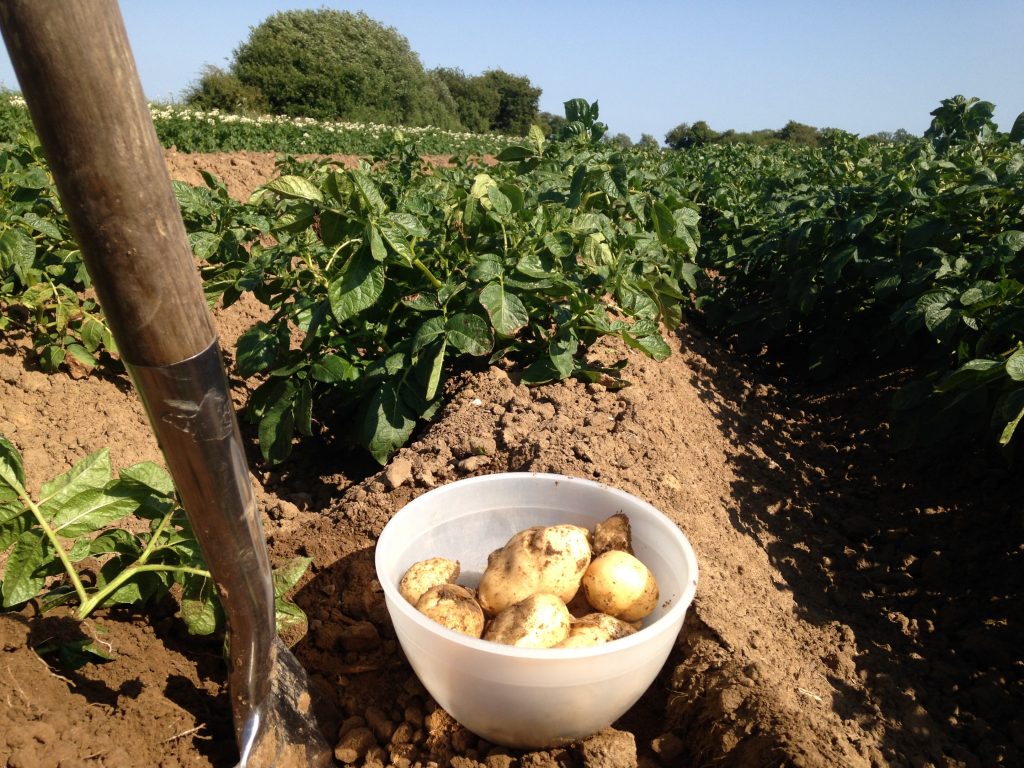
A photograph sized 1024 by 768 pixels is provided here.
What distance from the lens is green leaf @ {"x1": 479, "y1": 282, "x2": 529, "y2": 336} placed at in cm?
228

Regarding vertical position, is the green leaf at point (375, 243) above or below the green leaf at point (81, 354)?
above

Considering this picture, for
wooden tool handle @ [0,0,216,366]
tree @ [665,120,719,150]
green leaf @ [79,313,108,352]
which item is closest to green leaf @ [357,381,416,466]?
wooden tool handle @ [0,0,216,366]

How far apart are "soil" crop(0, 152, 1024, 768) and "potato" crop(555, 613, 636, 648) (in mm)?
239

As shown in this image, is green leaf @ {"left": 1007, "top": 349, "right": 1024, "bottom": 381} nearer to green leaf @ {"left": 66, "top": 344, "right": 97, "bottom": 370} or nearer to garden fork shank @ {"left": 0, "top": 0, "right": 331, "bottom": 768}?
garden fork shank @ {"left": 0, "top": 0, "right": 331, "bottom": 768}

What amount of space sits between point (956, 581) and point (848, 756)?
1.18m

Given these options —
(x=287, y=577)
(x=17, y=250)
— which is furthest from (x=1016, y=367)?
(x=17, y=250)

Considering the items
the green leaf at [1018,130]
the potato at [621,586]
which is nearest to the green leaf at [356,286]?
the potato at [621,586]

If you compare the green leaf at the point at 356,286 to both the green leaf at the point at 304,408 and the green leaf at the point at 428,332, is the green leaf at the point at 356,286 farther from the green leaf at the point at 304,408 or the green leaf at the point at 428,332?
the green leaf at the point at 304,408

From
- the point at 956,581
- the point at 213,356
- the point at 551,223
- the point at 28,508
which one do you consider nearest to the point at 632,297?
the point at 551,223

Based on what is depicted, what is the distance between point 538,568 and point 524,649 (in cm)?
31

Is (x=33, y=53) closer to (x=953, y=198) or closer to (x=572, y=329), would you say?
(x=572, y=329)

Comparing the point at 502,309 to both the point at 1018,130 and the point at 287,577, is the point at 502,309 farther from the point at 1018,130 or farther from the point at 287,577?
the point at 1018,130

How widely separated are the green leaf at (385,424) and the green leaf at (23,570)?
1168 millimetres

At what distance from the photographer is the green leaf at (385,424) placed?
2545 millimetres
